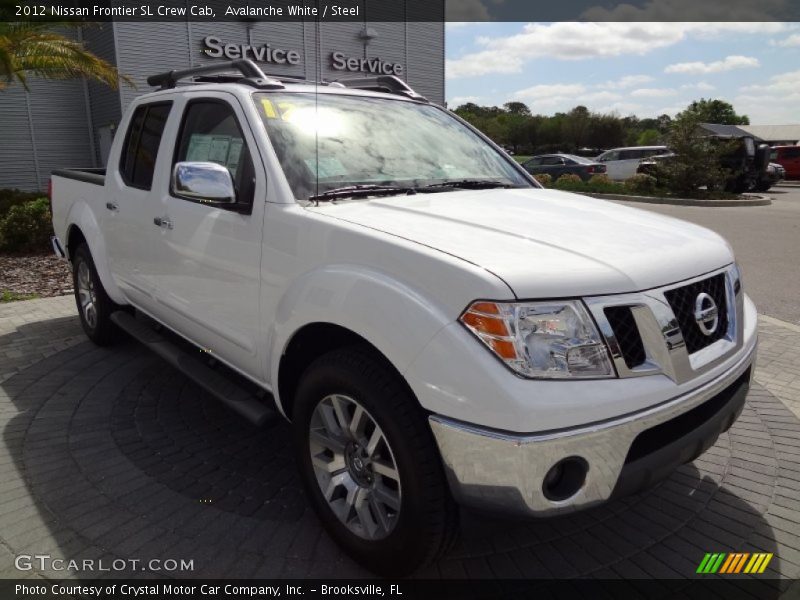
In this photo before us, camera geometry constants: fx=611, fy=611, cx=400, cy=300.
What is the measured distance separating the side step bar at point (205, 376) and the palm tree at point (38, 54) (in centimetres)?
773

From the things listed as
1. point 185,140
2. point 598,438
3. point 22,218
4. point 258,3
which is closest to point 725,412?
point 598,438

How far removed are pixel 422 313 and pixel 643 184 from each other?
22354mm

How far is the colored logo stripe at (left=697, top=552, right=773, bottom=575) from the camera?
8.38 ft

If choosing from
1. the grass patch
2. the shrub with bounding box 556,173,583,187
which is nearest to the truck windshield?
the grass patch

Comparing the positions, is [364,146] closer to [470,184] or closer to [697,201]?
[470,184]

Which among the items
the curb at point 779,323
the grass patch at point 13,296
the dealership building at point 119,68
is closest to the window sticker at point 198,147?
the grass patch at point 13,296

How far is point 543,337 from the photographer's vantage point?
1995mm

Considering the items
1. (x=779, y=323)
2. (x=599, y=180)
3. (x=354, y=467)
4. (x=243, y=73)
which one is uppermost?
(x=243, y=73)

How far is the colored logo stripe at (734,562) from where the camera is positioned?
8.38 feet

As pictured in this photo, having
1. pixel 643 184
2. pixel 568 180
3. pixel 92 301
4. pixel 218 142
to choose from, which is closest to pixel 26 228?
pixel 92 301

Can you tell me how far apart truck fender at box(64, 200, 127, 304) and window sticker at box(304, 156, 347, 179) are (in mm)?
2471

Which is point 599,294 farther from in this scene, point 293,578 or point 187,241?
point 187,241

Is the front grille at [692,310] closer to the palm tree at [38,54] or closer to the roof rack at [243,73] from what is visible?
the roof rack at [243,73]

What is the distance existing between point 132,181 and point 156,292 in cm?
91
